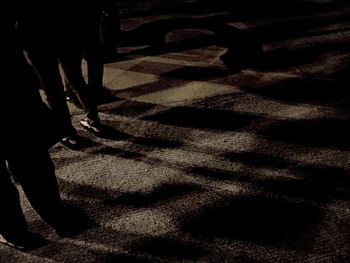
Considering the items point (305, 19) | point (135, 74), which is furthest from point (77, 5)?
point (305, 19)

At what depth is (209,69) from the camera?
16.9 feet

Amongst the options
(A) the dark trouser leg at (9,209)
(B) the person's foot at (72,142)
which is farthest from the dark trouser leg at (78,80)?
(A) the dark trouser leg at (9,209)

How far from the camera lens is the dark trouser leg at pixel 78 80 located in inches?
142

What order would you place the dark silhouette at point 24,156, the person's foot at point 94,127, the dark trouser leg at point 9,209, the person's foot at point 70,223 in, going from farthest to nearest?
the person's foot at point 94,127
the person's foot at point 70,223
the dark trouser leg at point 9,209
the dark silhouette at point 24,156

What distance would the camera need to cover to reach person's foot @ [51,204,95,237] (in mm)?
2879

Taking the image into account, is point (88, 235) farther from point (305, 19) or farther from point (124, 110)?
point (305, 19)

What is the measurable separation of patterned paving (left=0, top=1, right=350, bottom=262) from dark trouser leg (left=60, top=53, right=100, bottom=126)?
0.90ft

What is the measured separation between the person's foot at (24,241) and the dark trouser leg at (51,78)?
0.92 meters

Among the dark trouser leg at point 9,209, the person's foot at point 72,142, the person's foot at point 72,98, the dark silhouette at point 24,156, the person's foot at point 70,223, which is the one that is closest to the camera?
the dark silhouette at point 24,156

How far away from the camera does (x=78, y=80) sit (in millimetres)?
3727

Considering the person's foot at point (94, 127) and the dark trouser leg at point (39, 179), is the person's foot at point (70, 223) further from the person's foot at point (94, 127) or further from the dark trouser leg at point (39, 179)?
the person's foot at point (94, 127)

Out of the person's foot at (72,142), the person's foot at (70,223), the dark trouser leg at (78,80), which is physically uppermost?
the dark trouser leg at (78,80)

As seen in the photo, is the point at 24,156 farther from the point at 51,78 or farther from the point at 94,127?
the point at 94,127

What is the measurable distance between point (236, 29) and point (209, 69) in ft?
4.83
